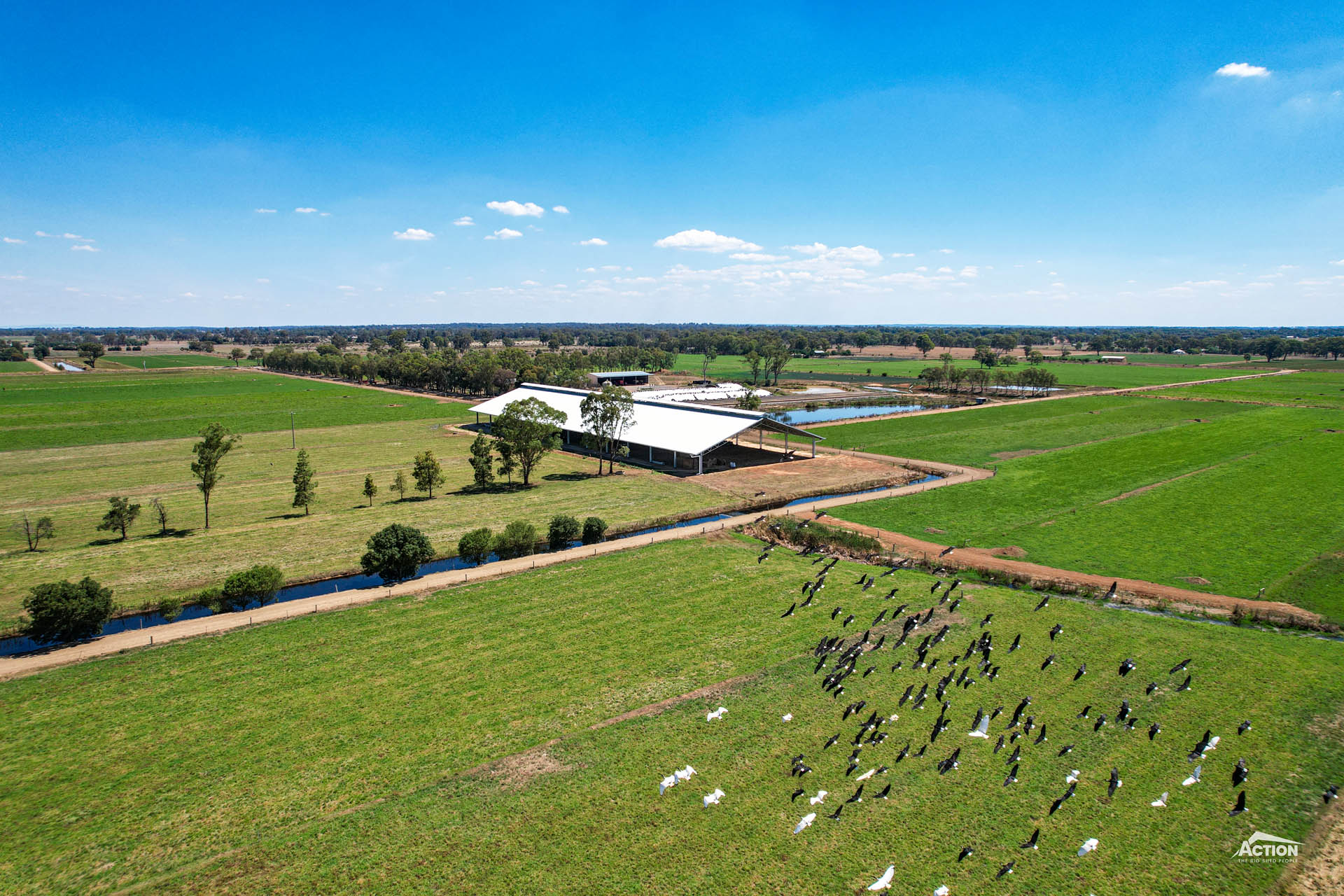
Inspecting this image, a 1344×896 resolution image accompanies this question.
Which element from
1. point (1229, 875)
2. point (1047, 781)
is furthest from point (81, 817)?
point (1229, 875)

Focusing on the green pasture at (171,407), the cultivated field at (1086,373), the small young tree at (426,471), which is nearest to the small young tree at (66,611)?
the small young tree at (426,471)

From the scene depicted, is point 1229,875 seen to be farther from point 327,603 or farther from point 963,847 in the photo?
point 327,603

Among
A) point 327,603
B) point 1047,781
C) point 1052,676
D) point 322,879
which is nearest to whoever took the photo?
point 322,879

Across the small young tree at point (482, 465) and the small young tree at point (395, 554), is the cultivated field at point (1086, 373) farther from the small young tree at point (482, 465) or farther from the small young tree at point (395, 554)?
→ the small young tree at point (395, 554)

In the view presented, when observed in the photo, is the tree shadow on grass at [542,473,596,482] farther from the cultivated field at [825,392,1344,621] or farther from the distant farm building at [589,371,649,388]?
the distant farm building at [589,371,649,388]

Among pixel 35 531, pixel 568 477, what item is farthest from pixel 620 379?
pixel 35 531

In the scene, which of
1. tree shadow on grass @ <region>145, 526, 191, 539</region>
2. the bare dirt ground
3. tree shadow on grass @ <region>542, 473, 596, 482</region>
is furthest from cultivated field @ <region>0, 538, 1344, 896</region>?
tree shadow on grass @ <region>542, 473, 596, 482</region>
